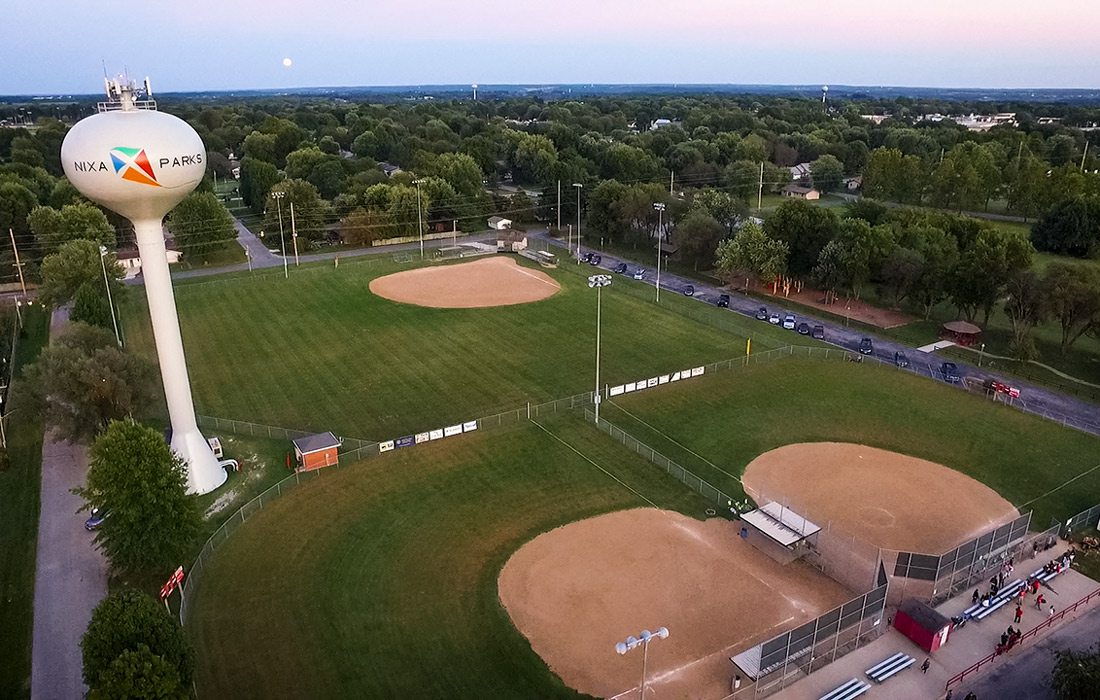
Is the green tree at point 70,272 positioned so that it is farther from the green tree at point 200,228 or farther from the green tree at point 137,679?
the green tree at point 137,679

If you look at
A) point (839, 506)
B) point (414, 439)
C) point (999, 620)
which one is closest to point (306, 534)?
point (414, 439)

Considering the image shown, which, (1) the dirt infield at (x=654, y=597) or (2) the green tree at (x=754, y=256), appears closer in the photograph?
(1) the dirt infield at (x=654, y=597)

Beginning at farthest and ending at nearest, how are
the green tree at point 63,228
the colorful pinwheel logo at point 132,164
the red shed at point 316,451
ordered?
the green tree at point 63,228 → the red shed at point 316,451 → the colorful pinwheel logo at point 132,164

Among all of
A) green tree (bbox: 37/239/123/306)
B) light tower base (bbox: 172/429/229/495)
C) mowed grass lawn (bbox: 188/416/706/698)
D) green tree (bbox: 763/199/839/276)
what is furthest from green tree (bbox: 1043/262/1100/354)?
green tree (bbox: 37/239/123/306)

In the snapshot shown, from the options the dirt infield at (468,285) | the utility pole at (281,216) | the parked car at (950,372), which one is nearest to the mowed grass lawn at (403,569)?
the parked car at (950,372)

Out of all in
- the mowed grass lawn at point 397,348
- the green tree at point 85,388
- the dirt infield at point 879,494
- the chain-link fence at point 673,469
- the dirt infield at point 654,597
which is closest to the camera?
the dirt infield at point 654,597

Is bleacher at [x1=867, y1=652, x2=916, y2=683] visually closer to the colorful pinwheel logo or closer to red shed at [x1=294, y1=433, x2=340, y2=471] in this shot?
red shed at [x1=294, y1=433, x2=340, y2=471]
